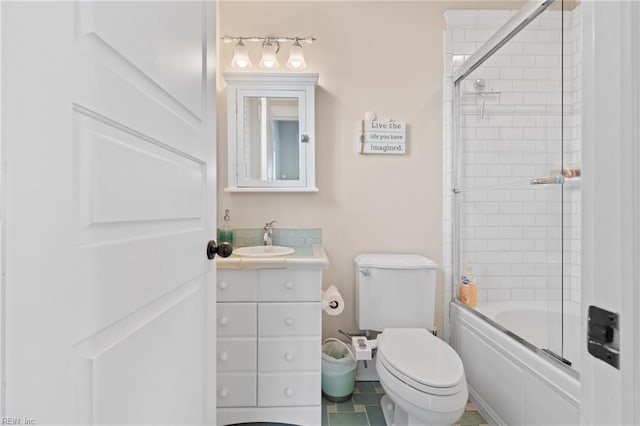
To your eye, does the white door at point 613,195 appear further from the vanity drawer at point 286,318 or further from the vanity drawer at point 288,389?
the vanity drawer at point 288,389

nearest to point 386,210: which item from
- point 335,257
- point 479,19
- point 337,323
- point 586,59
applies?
point 335,257

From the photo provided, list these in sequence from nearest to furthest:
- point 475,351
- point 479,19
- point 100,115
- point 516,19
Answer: point 100,115 < point 516,19 < point 475,351 < point 479,19

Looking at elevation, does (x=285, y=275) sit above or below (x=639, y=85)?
below

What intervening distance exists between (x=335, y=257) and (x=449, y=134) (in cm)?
107

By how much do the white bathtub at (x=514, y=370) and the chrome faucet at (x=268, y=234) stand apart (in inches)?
47.8

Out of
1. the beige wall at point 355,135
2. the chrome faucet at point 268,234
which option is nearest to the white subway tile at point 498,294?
the beige wall at point 355,135

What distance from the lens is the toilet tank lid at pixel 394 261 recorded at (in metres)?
1.88

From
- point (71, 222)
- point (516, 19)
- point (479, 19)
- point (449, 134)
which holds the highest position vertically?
point (479, 19)

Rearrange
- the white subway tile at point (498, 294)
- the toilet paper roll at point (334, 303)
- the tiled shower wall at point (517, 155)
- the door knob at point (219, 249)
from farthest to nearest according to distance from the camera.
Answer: the white subway tile at point (498, 294) → the toilet paper roll at point (334, 303) → the tiled shower wall at point (517, 155) → the door knob at point (219, 249)

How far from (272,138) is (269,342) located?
1.19 metres

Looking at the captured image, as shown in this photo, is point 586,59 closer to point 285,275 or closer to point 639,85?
point 639,85

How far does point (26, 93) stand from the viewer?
35 cm

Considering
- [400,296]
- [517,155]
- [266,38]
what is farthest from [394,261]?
[266,38]

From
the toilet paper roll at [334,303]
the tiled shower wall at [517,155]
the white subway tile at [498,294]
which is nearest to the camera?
the tiled shower wall at [517,155]
